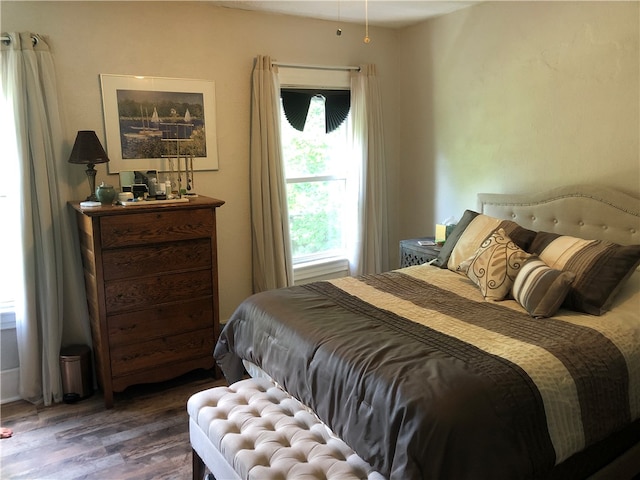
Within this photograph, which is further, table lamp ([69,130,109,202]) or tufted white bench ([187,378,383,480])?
table lamp ([69,130,109,202])

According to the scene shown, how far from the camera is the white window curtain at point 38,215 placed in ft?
9.06

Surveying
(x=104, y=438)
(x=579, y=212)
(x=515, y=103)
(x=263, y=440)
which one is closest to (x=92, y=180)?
(x=104, y=438)

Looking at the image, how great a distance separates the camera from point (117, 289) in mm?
2834

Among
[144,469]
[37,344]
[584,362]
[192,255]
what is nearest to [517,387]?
[584,362]

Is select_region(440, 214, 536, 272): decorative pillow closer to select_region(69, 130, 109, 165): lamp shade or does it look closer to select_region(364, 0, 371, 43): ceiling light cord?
select_region(364, 0, 371, 43): ceiling light cord

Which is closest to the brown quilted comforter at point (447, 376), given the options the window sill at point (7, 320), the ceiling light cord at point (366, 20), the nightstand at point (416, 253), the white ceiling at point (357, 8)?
the nightstand at point (416, 253)

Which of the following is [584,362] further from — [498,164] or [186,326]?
[186,326]

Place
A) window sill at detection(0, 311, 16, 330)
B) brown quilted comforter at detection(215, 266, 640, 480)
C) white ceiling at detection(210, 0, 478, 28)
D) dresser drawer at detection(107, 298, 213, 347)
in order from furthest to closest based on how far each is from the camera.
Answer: white ceiling at detection(210, 0, 478, 28) < window sill at detection(0, 311, 16, 330) < dresser drawer at detection(107, 298, 213, 347) < brown quilted comforter at detection(215, 266, 640, 480)

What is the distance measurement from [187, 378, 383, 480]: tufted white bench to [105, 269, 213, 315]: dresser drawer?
982 millimetres

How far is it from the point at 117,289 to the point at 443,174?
2.50m

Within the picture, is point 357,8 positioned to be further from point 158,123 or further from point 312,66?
point 158,123

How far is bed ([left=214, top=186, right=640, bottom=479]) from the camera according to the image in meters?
1.52

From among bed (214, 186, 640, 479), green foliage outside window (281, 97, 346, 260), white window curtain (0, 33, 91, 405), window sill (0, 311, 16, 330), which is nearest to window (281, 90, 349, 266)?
green foliage outside window (281, 97, 346, 260)

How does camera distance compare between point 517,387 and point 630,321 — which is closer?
point 517,387
